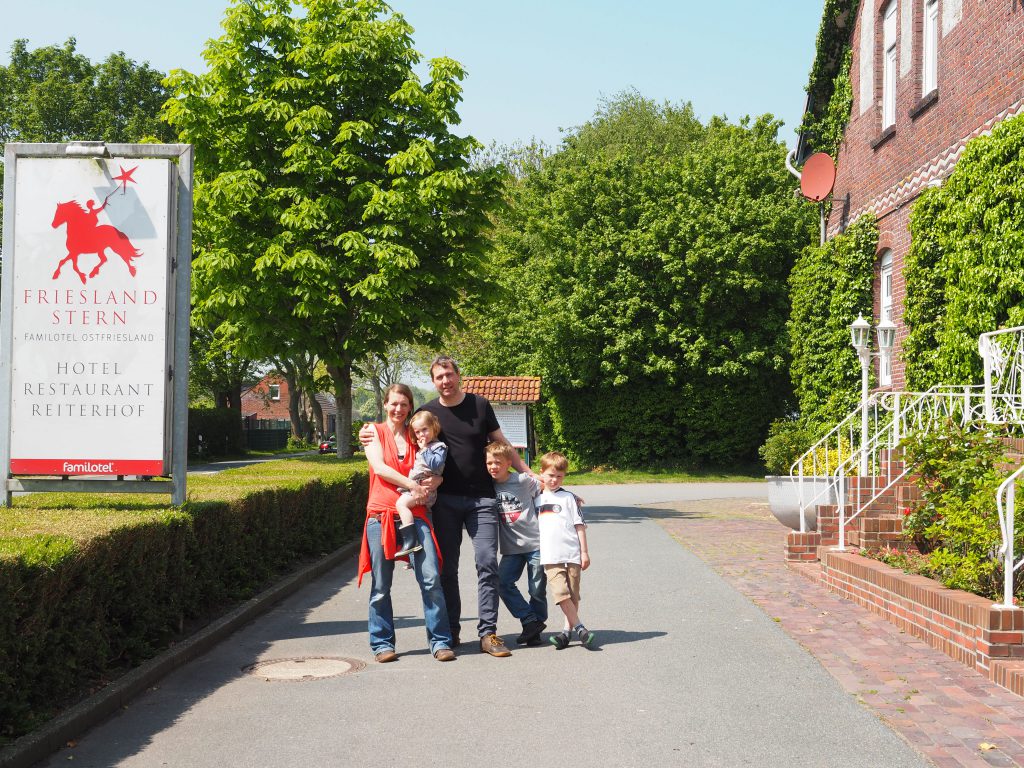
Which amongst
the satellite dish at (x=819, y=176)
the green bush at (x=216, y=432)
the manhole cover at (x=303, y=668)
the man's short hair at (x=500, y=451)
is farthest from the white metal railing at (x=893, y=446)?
the green bush at (x=216, y=432)

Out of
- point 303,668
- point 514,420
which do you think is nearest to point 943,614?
point 303,668

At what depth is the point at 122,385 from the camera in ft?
26.9

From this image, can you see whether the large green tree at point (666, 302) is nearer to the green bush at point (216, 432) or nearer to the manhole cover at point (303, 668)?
the green bush at point (216, 432)

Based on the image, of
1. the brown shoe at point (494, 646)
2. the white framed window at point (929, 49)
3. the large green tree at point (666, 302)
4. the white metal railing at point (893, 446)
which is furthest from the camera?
the large green tree at point (666, 302)

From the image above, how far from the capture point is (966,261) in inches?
539

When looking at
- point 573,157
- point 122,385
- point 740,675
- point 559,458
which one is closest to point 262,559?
point 122,385

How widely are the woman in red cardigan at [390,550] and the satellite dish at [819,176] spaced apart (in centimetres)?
1474

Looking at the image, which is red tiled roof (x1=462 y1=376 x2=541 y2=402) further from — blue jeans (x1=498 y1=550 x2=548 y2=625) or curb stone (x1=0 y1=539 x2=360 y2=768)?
blue jeans (x1=498 y1=550 x2=548 y2=625)

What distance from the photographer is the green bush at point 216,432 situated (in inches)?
1869

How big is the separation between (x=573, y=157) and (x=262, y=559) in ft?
106

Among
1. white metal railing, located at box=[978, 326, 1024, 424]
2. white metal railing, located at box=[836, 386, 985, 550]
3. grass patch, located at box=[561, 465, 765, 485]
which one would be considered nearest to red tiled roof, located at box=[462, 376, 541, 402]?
grass patch, located at box=[561, 465, 765, 485]

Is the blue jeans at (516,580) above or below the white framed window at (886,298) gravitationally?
below

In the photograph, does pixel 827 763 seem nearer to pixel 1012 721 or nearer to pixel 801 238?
pixel 1012 721

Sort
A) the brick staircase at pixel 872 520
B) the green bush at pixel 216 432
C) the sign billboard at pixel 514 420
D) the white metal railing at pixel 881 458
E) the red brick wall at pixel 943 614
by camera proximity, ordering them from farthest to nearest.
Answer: the green bush at pixel 216 432
the sign billboard at pixel 514 420
the white metal railing at pixel 881 458
the brick staircase at pixel 872 520
the red brick wall at pixel 943 614
